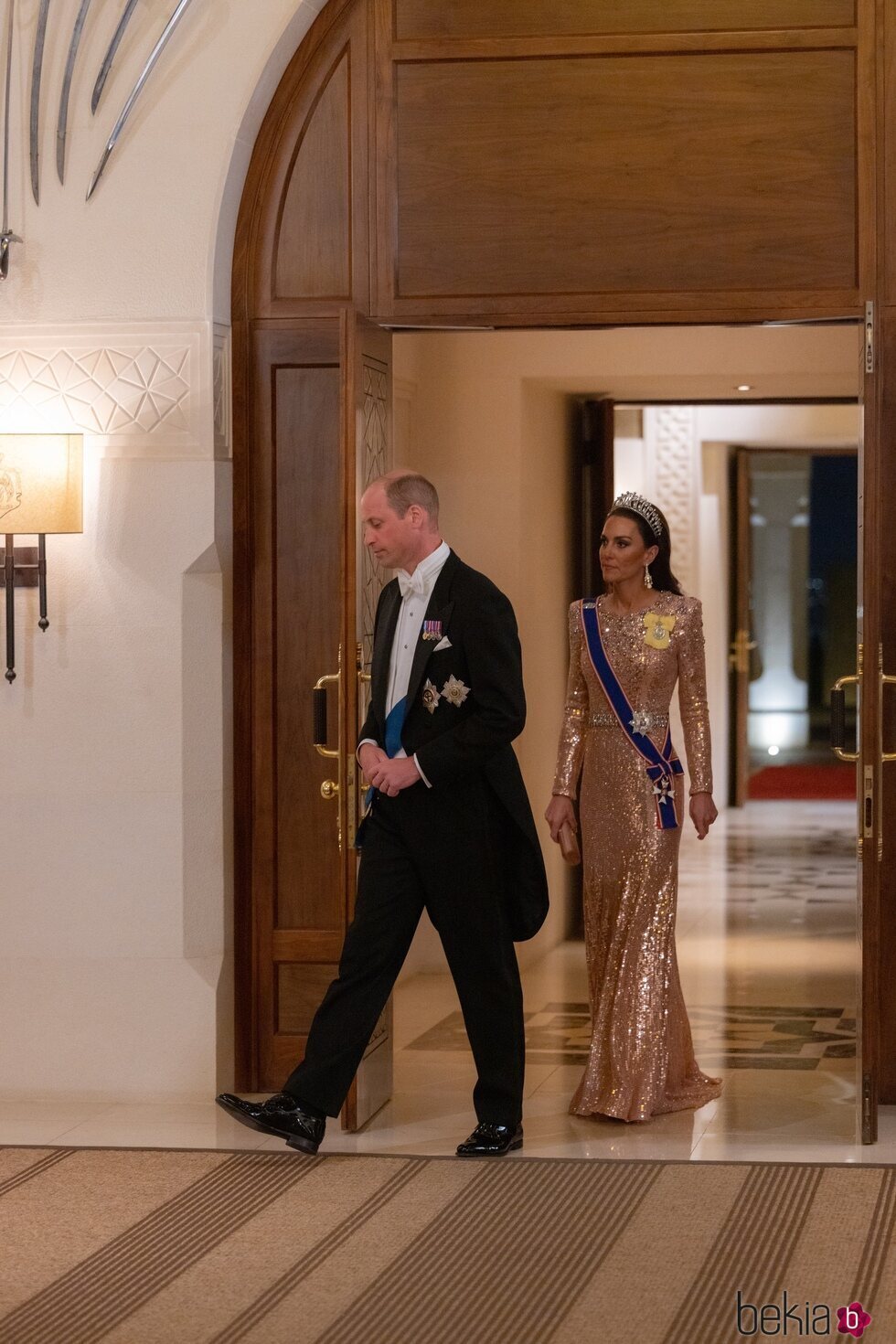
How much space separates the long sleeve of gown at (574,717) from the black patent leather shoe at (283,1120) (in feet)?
3.83

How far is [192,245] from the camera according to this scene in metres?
5.01

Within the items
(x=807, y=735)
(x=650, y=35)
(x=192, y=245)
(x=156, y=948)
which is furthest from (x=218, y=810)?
(x=807, y=735)

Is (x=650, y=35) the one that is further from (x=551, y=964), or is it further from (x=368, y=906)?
(x=551, y=964)

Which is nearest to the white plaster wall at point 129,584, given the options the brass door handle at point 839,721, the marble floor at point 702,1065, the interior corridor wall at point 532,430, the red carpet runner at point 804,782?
the marble floor at point 702,1065

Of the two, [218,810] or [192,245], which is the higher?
[192,245]

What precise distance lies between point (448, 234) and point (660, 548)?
1.08 metres

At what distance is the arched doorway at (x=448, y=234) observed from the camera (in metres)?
4.88

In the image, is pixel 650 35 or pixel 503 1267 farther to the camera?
pixel 650 35

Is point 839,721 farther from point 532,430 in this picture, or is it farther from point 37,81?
point 532,430

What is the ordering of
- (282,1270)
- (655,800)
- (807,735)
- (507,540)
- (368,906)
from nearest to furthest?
(282,1270)
(368,906)
(655,800)
(507,540)
(807,735)

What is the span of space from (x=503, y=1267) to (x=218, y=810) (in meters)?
1.89

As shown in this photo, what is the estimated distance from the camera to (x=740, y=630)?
1352 centimetres

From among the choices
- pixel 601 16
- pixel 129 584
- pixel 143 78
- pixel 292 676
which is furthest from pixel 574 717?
pixel 143 78

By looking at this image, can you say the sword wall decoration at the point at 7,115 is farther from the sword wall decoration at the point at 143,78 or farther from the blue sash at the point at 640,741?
the blue sash at the point at 640,741
